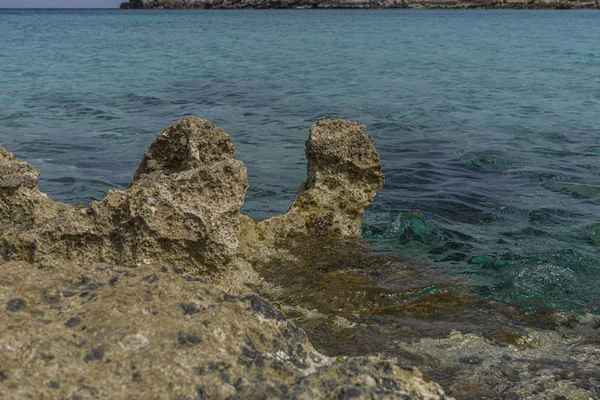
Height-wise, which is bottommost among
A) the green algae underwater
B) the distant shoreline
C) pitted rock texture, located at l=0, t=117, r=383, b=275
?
the green algae underwater

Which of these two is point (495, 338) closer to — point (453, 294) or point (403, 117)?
point (453, 294)

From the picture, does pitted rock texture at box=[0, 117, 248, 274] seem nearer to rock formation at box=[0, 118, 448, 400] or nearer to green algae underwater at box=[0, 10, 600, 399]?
rock formation at box=[0, 118, 448, 400]

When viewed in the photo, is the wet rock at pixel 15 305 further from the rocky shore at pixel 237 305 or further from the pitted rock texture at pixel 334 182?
the pitted rock texture at pixel 334 182

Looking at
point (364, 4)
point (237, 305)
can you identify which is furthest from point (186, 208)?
point (364, 4)

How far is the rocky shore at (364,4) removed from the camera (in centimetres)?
10175

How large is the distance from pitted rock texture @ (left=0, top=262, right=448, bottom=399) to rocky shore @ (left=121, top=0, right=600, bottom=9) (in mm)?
105096

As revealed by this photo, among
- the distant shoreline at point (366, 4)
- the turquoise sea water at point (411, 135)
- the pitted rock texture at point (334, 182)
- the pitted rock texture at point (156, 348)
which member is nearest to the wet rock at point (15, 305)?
the pitted rock texture at point (156, 348)

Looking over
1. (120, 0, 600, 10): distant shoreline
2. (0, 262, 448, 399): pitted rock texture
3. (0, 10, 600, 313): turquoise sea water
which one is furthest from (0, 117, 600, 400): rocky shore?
(120, 0, 600, 10): distant shoreline

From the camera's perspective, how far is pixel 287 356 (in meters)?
2.43

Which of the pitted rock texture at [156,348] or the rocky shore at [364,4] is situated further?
the rocky shore at [364,4]

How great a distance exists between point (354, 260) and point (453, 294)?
3.04 feet

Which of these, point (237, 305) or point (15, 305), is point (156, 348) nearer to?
point (237, 305)

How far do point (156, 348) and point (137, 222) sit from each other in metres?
1.48

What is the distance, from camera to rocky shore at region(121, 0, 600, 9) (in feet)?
334
